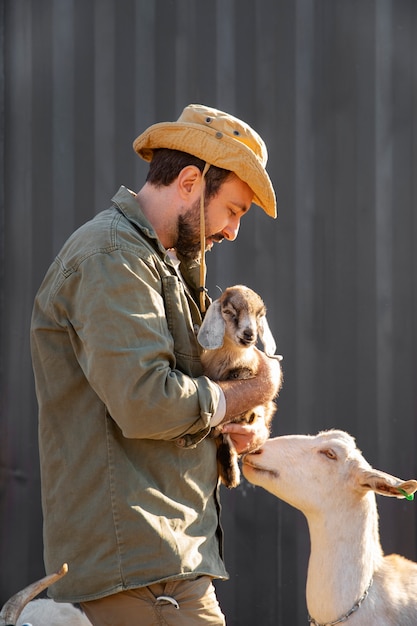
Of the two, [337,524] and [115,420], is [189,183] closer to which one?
[115,420]

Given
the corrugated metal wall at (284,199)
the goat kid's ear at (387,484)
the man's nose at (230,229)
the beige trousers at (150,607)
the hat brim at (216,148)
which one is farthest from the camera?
the corrugated metal wall at (284,199)

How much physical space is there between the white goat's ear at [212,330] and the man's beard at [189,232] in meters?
0.26

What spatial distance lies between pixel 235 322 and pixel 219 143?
76cm

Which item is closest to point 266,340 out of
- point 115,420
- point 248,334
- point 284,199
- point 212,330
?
point 248,334

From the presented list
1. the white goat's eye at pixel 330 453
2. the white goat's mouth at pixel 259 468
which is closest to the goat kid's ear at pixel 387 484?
the white goat's eye at pixel 330 453

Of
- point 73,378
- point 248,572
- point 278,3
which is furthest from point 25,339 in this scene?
point 73,378

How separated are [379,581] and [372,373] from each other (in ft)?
5.99

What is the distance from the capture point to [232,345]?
10.9ft

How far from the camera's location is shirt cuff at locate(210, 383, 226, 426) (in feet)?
8.86

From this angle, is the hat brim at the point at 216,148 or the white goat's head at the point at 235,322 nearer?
the hat brim at the point at 216,148

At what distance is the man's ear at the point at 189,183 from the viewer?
286 centimetres

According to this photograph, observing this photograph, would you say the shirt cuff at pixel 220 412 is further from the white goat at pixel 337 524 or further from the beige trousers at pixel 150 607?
the white goat at pixel 337 524

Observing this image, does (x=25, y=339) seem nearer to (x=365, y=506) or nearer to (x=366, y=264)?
(x=366, y=264)

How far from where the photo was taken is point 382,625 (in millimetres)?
3381
